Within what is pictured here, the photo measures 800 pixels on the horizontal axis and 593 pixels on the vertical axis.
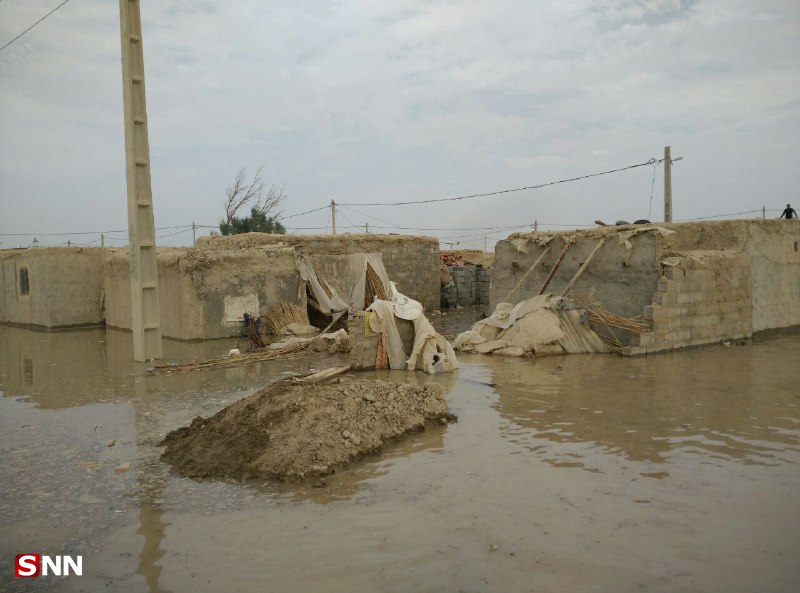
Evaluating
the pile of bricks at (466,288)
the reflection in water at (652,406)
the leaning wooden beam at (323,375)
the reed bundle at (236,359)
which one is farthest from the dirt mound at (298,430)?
the pile of bricks at (466,288)

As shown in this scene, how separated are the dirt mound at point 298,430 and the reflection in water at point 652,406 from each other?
1173 mm

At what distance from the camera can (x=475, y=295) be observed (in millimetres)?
23750

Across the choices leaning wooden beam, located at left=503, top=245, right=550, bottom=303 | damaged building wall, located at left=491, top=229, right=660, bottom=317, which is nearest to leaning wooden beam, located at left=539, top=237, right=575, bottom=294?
damaged building wall, located at left=491, top=229, right=660, bottom=317

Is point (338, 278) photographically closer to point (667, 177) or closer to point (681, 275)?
point (681, 275)

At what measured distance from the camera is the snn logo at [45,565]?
12.9ft

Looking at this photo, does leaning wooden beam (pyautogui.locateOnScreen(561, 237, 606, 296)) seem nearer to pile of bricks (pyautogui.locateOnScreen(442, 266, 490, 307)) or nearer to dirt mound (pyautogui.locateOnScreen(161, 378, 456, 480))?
dirt mound (pyautogui.locateOnScreen(161, 378, 456, 480))

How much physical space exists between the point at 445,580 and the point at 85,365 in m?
10.4

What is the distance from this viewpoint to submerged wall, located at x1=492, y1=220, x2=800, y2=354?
1166cm

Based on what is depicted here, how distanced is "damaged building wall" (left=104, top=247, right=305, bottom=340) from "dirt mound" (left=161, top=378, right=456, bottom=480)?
785cm

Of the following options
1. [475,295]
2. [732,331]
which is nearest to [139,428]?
[732,331]

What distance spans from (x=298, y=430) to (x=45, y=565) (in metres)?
2.37

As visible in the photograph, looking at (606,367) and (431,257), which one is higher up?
(431,257)

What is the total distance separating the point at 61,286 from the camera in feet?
63.3

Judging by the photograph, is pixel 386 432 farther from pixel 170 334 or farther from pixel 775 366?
pixel 170 334
